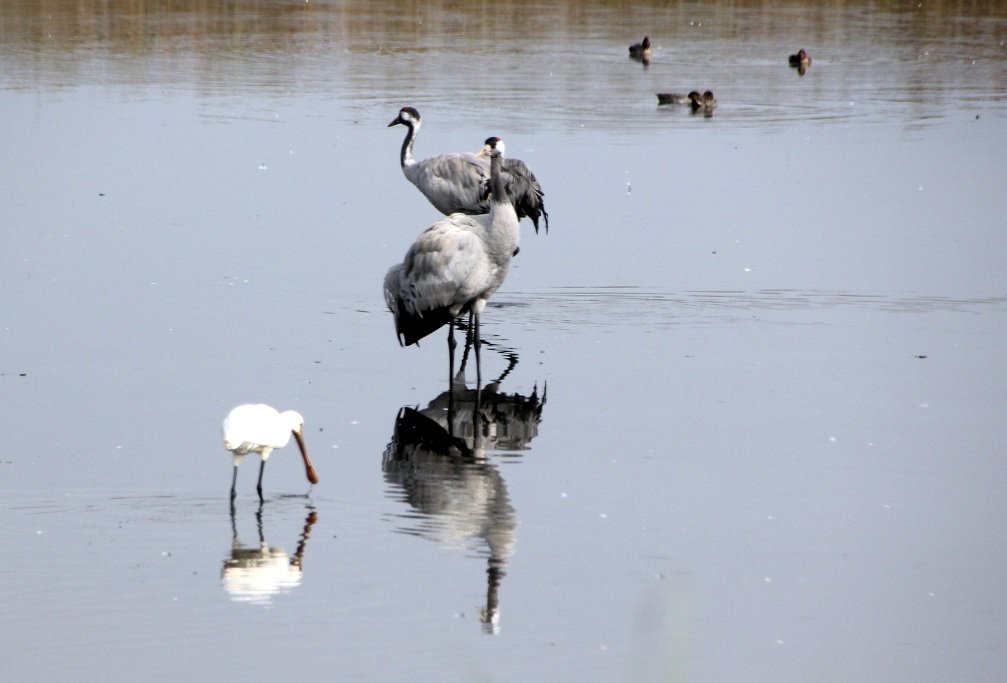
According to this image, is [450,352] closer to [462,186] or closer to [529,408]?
[529,408]

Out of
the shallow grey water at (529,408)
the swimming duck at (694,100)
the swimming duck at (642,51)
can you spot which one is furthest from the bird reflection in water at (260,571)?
the swimming duck at (642,51)

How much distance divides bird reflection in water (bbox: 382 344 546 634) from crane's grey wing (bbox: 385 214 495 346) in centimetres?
45


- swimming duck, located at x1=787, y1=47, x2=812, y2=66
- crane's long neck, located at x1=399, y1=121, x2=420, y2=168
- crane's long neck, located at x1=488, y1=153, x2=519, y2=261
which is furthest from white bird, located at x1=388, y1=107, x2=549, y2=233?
swimming duck, located at x1=787, y1=47, x2=812, y2=66

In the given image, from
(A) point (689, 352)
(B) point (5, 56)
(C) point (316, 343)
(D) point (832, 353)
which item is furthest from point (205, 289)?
(B) point (5, 56)

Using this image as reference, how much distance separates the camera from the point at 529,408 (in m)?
10.4

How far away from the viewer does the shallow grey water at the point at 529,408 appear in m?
7.02

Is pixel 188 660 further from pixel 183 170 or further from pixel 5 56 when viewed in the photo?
pixel 5 56

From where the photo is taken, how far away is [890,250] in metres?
15.5

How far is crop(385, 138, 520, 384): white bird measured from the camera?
11227 mm

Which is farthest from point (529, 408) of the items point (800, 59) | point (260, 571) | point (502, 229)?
point (800, 59)

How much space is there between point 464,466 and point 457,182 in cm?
628

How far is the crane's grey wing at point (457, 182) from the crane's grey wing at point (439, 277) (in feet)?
11.3

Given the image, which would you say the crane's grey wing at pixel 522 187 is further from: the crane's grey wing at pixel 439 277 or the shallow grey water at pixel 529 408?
the crane's grey wing at pixel 439 277

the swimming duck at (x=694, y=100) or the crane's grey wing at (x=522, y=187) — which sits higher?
the swimming duck at (x=694, y=100)
